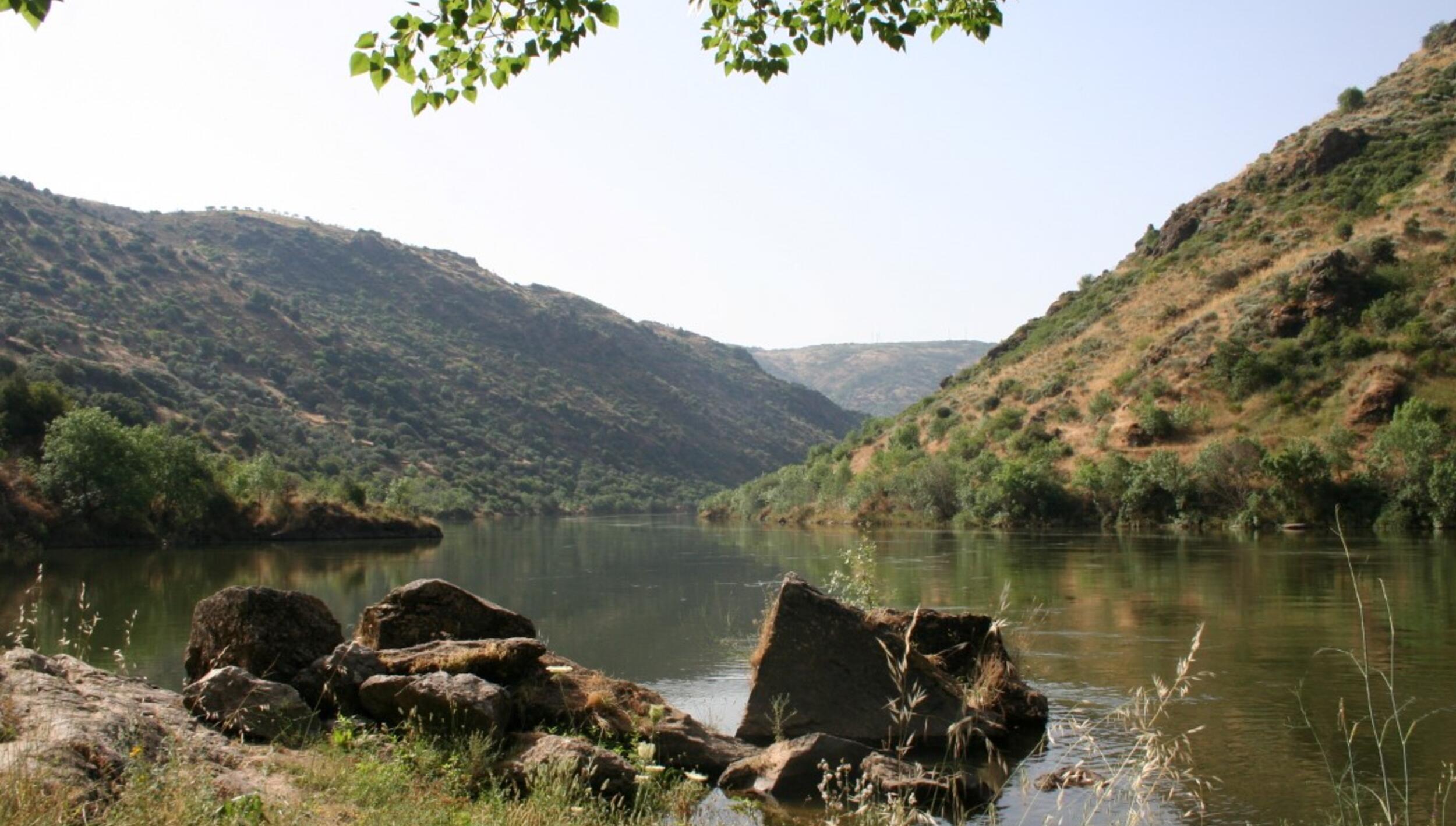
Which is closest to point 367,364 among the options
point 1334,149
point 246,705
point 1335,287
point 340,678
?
point 1335,287

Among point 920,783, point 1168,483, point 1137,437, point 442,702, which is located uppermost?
point 1137,437

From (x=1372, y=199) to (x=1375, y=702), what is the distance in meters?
71.1

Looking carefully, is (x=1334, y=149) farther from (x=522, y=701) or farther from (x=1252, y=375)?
(x=522, y=701)

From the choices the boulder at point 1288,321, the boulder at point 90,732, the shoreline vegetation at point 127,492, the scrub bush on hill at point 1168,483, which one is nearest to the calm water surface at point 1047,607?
the shoreline vegetation at point 127,492

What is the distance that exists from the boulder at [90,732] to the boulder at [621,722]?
308cm

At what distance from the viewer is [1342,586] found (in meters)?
26.6

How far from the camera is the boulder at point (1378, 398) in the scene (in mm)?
54406

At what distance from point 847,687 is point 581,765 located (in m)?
4.24

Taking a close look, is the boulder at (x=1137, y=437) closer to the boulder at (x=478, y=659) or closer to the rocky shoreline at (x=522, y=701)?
the rocky shoreline at (x=522, y=701)

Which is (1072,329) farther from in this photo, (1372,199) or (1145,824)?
(1145,824)

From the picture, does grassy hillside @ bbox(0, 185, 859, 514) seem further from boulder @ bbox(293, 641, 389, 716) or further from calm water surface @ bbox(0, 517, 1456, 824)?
boulder @ bbox(293, 641, 389, 716)

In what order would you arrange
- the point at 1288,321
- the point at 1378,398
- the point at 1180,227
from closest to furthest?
the point at 1378,398, the point at 1288,321, the point at 1180,227

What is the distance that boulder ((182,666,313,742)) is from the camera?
29.7 feet

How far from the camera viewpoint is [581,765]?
8664mm
